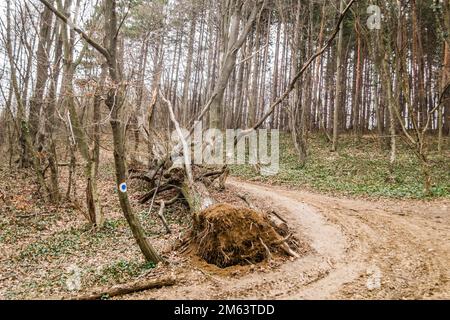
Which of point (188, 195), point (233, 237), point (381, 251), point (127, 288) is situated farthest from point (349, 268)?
point (188, 195)

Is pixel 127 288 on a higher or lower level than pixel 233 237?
lower

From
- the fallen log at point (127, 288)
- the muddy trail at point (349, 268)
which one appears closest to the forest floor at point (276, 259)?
the muddy trail at point (349, 268)

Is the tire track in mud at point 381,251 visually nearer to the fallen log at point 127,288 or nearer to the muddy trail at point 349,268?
the muddy trail at point 349,268

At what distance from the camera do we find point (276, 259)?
22.4ft

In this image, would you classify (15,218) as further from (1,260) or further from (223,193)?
(223,193)

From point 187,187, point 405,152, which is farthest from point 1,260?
point 405,152

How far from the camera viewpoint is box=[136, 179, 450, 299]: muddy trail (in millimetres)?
5367

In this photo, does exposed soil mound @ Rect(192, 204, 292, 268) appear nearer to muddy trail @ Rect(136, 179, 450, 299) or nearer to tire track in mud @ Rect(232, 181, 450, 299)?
muddy trail @ Rect(136, 179, 450, 299)

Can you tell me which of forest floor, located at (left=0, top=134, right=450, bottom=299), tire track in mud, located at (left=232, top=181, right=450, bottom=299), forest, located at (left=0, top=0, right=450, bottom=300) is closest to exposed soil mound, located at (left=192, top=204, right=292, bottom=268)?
forest, located at (left=0, top=0, right=450, bottom=300)

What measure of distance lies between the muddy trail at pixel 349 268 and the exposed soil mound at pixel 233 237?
0.36 m

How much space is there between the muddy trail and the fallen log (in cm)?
14

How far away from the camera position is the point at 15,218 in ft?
34.6

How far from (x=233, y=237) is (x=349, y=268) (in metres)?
2.21

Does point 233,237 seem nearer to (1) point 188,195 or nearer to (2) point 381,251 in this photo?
(2) point 381,251
